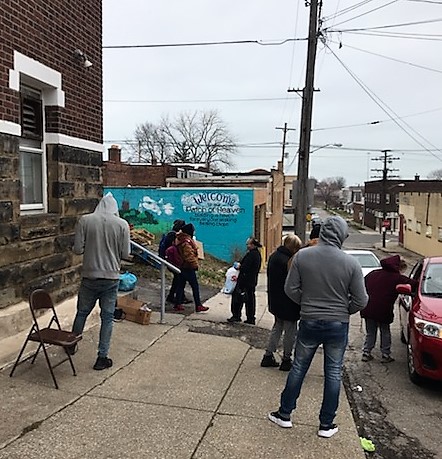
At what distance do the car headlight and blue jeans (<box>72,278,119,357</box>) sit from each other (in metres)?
3.35

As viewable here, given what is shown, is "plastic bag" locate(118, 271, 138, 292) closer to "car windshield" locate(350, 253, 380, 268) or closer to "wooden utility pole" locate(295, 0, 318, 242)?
"car windshield" locate(350, 253, 380, 268)

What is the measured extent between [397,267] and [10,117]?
16.7 ft

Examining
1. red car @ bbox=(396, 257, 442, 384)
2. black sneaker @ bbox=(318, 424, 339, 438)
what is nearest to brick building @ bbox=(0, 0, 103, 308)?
black sneaker @ bbox=(318, 424, 339, 438)

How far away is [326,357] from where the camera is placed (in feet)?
13.7

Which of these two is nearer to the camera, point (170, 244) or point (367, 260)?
point (170, 244)

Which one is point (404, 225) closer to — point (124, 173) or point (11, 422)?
point (124, 173)

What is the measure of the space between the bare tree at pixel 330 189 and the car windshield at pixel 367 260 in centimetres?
11507

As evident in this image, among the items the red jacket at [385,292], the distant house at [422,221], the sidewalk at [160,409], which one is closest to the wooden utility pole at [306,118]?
the red jacket at [385,292]

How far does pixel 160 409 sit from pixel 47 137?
3.61 metres

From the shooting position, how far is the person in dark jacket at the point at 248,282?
8422 millimetres

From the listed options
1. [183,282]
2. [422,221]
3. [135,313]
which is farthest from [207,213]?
[422,221]

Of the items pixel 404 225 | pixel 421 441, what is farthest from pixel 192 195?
pixel 404 225

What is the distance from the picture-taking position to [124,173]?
31.6 meters

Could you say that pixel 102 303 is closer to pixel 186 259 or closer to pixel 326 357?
pixel 326 357
